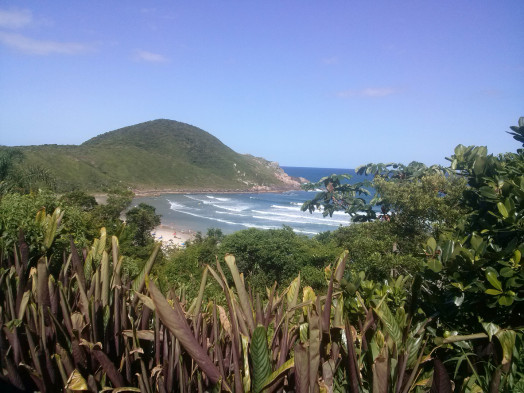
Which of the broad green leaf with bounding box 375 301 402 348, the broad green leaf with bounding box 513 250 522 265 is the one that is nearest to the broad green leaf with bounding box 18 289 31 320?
the broad green leaf with bounding box 375 301 402 348

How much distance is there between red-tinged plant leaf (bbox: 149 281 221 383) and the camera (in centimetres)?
113

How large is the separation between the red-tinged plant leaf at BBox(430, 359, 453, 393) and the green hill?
52.6m

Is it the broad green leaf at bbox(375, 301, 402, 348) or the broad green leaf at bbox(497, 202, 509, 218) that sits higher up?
the broad green leaf at bbox(497, 202, 509, 218)

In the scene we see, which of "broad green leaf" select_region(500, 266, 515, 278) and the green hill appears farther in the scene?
the green hill

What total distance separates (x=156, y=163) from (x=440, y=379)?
95.8 m

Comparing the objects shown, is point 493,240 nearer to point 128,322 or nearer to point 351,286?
point 351,286

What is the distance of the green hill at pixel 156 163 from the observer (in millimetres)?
70125

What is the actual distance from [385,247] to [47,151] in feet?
271

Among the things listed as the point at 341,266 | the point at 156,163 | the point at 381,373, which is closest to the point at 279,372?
the point at 381,373

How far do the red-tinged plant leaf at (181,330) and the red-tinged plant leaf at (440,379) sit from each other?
0.66 meters

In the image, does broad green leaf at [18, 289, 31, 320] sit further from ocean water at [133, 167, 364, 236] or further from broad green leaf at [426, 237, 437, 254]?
ocean water at [133, 167, 364, 236]

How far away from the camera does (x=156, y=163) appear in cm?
9275

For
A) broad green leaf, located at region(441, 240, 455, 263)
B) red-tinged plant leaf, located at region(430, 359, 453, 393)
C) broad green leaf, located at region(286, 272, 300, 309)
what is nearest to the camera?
red-tinged plant leaf, located at region(430, 359, 453, 393)

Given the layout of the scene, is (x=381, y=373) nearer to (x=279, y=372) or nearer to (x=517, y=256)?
(x=279, y=372)
